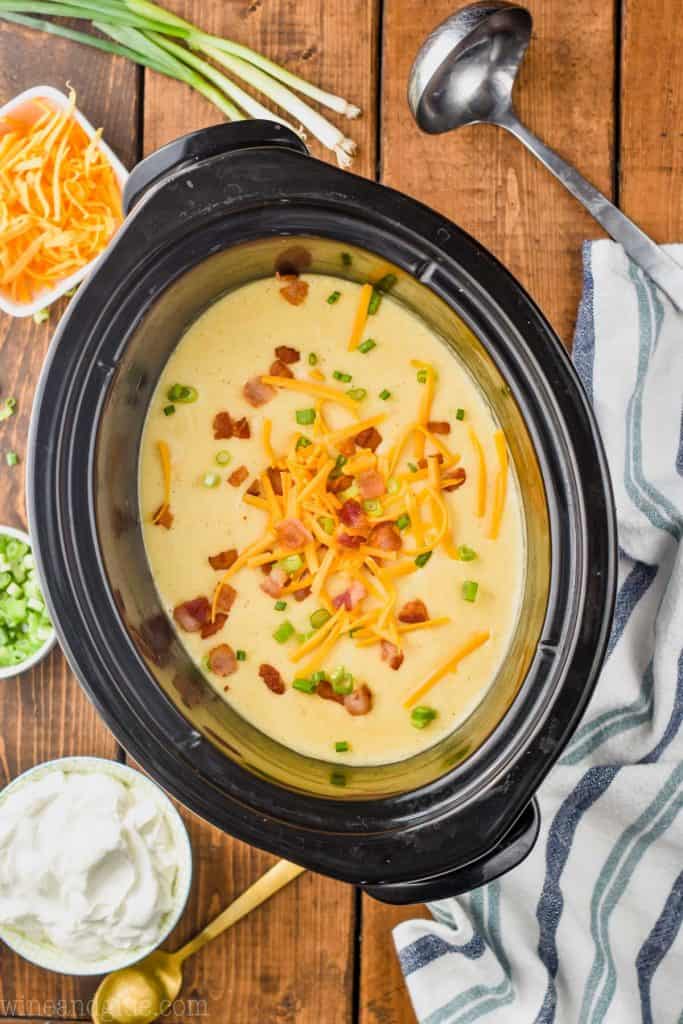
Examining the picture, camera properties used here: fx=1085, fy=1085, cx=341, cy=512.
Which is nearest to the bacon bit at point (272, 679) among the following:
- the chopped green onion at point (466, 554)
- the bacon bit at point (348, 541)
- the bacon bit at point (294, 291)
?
the bacon bit at point (348, 541)

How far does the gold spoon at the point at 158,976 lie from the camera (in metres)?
1.67

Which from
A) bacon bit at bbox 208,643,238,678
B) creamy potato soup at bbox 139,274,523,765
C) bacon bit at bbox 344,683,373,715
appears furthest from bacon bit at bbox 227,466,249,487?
bacon bit at bbox 344,683,373,715

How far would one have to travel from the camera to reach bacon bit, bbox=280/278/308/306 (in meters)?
1.58

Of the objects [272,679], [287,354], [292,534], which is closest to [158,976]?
[272,679]

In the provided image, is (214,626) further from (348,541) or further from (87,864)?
(87,864)

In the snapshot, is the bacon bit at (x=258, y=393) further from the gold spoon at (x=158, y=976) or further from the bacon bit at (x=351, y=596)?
the gold spoon at (x=158, y=976)

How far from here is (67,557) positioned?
1339 millimetres

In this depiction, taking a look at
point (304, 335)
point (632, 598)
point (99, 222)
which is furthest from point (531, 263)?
point (99, 222)

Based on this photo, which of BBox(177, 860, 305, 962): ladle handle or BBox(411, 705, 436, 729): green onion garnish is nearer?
BBox(411, 705, 436, 729): green onion garnish

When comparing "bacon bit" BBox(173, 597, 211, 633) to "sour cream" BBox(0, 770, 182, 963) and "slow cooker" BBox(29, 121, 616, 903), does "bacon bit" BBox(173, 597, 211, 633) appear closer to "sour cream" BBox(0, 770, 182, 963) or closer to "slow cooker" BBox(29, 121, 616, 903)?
"slow cooker" BBox(29, 121, 616, 903)

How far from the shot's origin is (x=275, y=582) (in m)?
1.54

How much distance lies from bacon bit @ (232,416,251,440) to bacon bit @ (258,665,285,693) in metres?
0.33

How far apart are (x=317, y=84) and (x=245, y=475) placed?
2.21 ft

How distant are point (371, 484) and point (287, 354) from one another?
22cm
